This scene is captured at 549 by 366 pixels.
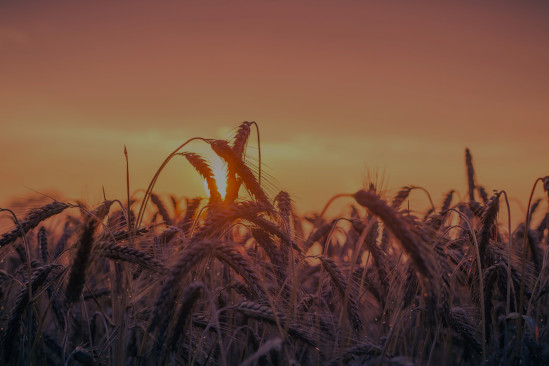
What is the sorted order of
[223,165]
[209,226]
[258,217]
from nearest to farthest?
[209,226] → [258,217] → [223,165]

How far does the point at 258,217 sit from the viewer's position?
3256 millimetres

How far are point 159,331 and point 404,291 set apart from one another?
1907 millimetres

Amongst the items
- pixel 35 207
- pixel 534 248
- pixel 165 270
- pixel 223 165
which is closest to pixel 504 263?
pixel 534 248

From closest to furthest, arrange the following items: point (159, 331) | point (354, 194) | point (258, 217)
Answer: point (354, 194)
point (159, 331)
point (258, 217)

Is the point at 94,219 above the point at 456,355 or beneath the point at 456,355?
above

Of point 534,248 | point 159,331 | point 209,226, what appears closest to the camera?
point 159,331

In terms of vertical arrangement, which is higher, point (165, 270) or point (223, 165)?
point (223, 165)

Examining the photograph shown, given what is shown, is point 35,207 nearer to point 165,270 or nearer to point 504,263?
point 165,270

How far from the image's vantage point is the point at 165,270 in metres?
2.78

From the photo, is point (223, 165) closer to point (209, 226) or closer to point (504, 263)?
point (209, 226)

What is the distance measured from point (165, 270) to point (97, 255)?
43 centimetres

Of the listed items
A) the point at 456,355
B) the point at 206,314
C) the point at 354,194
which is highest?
the point at 354,194

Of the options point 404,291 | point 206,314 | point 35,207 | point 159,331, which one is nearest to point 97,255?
point 159,331

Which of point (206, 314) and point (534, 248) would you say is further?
point (534, 248)
